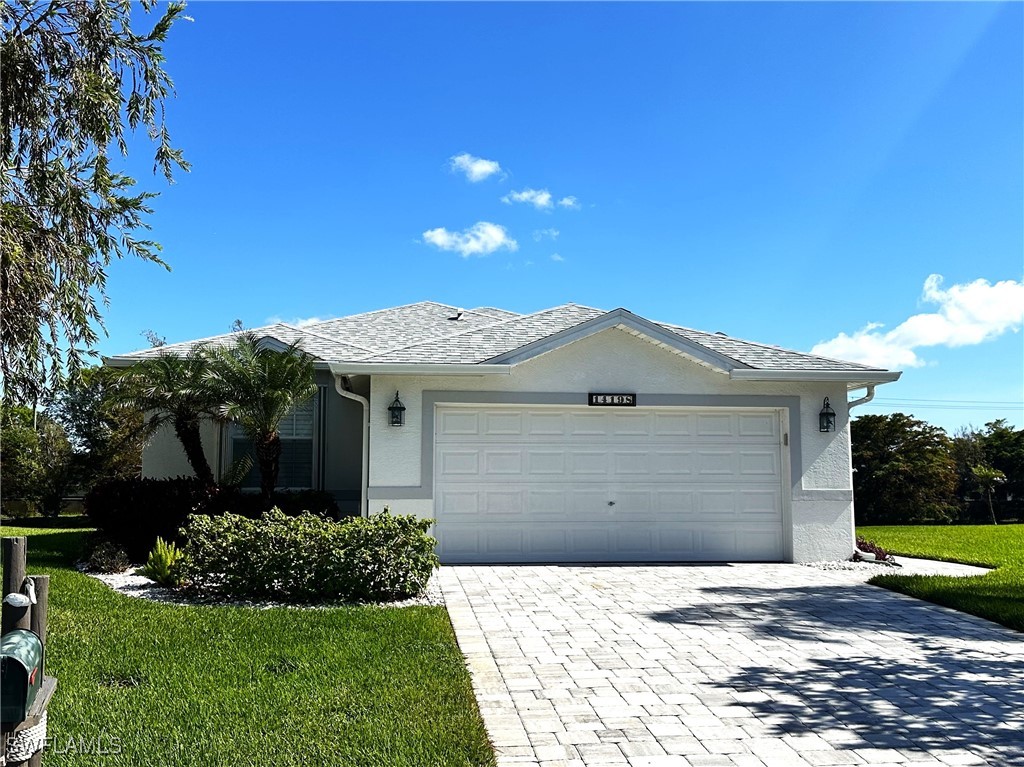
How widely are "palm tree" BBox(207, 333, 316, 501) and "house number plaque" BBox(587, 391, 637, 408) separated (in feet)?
15.1

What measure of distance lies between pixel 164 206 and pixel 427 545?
4821 millimetres

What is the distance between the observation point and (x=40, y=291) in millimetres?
6820

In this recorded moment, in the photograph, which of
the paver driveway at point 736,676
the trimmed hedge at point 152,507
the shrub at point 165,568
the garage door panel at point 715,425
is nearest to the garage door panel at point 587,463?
the garage door panel at point 715,425

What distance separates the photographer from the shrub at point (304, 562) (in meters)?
8.48

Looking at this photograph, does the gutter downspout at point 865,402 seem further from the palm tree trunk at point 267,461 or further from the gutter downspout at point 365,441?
the palm tree trunk at point 267,461

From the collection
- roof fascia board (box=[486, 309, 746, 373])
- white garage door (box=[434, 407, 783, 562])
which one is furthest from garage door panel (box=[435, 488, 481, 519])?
roof fascia board (box=[486, 309, 746, 373])

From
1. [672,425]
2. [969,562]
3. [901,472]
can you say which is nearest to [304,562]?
[672,425]

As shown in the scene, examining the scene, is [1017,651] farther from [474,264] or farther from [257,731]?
[474,264]

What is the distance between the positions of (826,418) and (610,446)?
3644 mm

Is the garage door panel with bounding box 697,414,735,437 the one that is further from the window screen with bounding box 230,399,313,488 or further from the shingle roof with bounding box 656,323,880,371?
the window screen with bounding box 230,399,313,488

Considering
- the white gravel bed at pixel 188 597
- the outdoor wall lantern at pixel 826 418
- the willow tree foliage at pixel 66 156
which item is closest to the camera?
the willow tree foliage at pixel 66 156

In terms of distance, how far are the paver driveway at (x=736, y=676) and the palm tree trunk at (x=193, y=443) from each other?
17.1ft

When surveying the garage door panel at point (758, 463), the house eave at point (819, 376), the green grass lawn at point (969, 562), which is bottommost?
the green grass lawn at point (969, 562)

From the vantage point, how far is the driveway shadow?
181 inches
